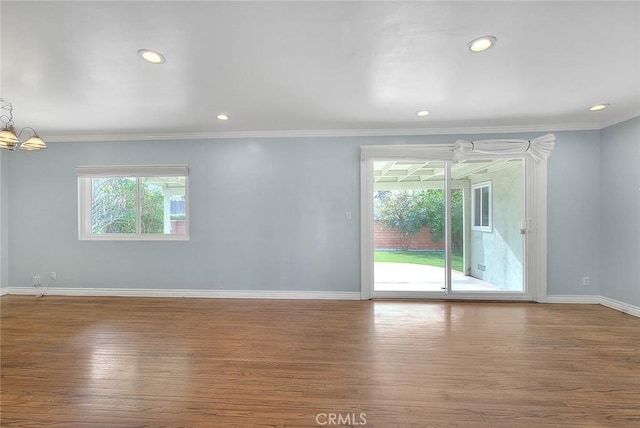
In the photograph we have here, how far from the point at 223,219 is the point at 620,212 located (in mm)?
5255

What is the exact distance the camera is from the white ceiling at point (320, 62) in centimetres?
148

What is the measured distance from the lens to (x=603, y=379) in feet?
6.07

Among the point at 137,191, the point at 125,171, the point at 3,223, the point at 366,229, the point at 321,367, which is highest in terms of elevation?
the point at 125,171

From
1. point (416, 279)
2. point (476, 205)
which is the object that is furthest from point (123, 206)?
point (476, 205)

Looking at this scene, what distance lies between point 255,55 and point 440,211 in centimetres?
309

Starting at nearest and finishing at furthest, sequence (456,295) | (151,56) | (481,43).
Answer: (481,43) < (151,56) < (456,295)

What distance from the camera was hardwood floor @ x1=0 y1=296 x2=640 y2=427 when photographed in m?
1.55

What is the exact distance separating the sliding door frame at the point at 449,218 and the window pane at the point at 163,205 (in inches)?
108

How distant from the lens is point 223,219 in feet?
12.5

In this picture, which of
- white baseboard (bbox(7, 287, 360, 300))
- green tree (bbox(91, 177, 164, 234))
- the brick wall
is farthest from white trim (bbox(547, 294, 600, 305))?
green tree (bbox(91, 177, 164, 234))

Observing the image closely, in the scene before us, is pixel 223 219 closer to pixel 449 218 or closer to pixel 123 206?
pixel 123 206

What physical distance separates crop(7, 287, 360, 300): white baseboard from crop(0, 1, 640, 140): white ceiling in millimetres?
2408

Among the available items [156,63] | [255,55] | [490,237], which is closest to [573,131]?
[490,237]

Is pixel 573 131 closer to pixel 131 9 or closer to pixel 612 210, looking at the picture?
pixel 612 210
